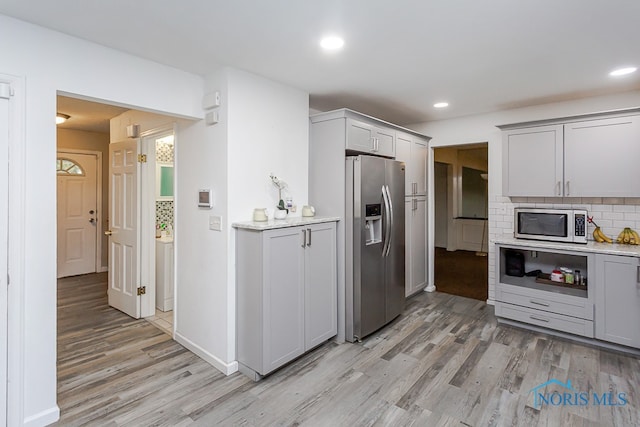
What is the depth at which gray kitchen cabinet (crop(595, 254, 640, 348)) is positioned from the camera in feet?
9.57

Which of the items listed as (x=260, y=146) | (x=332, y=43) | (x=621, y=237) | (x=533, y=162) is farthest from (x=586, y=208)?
(x=260, y=146)

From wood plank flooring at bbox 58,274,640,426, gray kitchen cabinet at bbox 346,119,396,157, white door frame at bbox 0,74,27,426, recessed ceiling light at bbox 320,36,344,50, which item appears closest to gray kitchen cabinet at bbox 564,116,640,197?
wood plank flooring at bbox 58,274,640,426

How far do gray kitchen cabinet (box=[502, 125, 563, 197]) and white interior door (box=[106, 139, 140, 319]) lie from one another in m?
4.21

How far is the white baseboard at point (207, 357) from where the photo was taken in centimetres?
269

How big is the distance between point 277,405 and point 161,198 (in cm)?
327

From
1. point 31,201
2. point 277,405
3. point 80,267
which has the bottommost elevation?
point 277,405

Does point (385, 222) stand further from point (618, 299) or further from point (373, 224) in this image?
point (618, 299)

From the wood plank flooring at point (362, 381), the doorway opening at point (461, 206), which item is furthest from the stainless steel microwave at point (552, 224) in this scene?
the doorway opening at point (461, 206)

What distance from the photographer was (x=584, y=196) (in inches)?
135

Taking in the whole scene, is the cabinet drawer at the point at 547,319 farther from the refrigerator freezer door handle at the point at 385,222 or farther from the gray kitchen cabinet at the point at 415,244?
the refrigerator freezer door handle at the point at 385,222

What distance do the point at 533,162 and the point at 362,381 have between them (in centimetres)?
294

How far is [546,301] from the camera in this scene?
338 cm

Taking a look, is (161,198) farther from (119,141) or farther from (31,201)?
(31,201)

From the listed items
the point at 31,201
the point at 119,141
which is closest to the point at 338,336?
the point at 31,201
